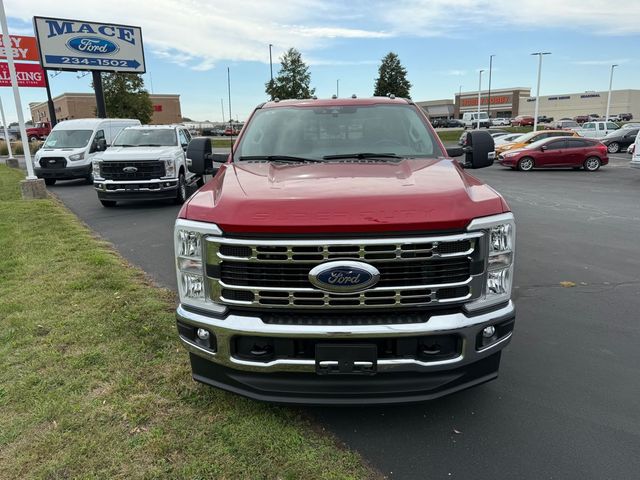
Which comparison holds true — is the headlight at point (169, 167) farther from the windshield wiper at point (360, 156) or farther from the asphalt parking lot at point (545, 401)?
the windshield wiper at point (360, 156)

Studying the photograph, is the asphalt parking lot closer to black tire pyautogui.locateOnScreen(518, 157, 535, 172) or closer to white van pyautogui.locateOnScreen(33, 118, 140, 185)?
white van pyautogui.locateOnScreen(33, 118, 140, 185)

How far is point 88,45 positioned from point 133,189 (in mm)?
18188

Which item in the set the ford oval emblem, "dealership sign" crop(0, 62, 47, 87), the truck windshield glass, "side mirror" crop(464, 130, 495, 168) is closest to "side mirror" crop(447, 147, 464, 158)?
"side mirror" crop(464, 130, 495, 168)

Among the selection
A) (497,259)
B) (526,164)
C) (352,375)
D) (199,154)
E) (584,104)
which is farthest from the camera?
(584,104)

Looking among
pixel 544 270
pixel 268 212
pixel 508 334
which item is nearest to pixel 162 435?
pixel 268 212

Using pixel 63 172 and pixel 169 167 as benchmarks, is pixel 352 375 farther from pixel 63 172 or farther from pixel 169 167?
pixel 63 172

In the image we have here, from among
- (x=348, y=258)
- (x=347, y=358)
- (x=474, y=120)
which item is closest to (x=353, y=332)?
(x=347, y=358)

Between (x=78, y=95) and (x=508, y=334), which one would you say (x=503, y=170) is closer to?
(x=508, y=334)

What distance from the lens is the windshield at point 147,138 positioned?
12.5 metres

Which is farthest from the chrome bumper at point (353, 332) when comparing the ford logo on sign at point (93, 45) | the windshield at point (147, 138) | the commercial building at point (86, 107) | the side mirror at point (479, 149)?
the commercial building at point (86, 107)

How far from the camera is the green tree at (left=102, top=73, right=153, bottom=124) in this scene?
41.8 metres

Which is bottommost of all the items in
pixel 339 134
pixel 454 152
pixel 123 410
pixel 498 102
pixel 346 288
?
pixel 123 410

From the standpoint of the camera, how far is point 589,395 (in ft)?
10.9

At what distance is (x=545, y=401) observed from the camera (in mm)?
3238
